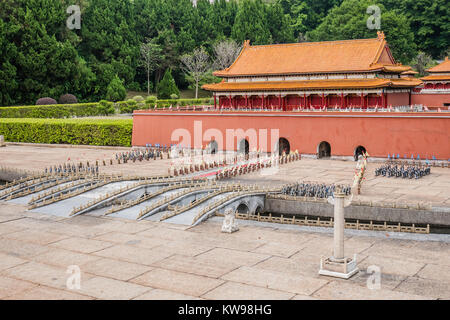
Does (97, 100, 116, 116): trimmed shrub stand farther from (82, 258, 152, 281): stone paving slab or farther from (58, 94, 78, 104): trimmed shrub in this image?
(82, 258, 152, 281): stone paving slab

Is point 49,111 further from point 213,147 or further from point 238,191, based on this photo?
point 238,191

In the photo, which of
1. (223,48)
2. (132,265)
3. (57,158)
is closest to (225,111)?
(57,158)

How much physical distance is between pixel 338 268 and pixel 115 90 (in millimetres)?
64839

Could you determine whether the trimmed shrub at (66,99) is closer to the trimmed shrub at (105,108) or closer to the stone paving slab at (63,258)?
the trimmed shrub at (105,108)

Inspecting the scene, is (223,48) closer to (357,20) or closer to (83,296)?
(357,20)

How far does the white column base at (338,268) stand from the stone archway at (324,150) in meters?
29.8

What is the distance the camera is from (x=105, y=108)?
72.2 metres

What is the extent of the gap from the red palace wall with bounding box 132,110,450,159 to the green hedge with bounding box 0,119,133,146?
4.73 feet

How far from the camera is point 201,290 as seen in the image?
1597 centimetres

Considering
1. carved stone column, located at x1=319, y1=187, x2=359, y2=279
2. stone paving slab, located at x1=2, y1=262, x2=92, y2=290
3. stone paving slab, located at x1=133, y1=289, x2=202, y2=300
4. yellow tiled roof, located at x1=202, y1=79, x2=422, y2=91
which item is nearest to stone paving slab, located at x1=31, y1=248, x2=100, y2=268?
stone paving slab, located at x1=2, y1=262, x2=92, y2=290

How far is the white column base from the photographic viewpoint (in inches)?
666

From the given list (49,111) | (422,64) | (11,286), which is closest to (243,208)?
(11,286)

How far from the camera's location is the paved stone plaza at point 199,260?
52.2ft

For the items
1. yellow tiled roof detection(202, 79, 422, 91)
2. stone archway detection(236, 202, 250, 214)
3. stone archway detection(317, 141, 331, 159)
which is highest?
yellow tiled roof detection(202, 79, 422, 91)
